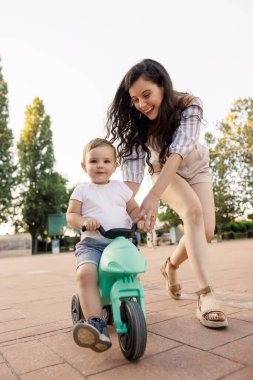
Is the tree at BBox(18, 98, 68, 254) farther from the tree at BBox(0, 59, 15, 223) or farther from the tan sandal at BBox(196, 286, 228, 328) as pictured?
Result: the tan sandal at BBox(196, 286, 228, 328)

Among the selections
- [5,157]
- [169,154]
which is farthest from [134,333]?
[5,157]

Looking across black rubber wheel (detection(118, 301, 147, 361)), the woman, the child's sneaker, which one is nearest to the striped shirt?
the woman

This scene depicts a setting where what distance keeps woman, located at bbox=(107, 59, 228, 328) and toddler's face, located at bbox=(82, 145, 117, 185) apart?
37 cm

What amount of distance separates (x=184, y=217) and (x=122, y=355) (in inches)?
46.1

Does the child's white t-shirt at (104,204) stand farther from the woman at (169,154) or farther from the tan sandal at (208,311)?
the tan sandal at (208,311)

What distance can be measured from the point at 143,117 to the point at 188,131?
1.75 feet

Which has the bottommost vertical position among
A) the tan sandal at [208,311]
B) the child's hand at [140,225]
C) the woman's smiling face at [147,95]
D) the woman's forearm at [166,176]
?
the tan sandal at [208,311]

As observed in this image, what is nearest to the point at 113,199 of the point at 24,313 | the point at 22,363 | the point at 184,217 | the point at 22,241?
the point at 184,217

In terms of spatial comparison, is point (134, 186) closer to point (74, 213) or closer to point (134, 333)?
point (74, 213)

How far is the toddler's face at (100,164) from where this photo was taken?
2453 mm

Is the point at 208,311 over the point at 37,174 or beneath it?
beneath

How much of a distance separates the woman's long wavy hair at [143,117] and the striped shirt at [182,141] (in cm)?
5

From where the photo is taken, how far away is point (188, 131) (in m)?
2.62

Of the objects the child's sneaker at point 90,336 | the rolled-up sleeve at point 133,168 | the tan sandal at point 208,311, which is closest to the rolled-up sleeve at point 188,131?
the rolled-up sleeve at point 133,168
